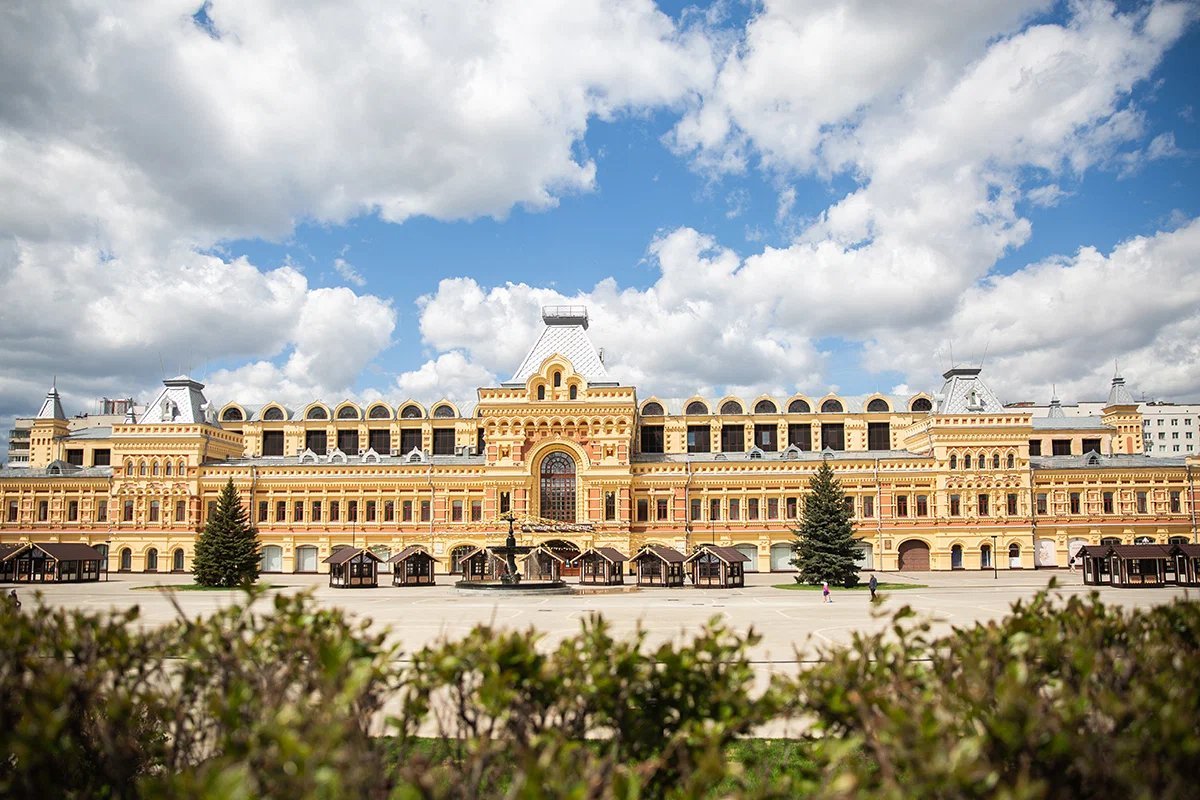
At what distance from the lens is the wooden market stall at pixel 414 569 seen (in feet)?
147

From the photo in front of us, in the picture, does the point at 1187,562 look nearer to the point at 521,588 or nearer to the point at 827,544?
the point at 827,544

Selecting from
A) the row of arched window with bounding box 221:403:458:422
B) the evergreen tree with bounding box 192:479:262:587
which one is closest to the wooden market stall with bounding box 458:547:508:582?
the evergreen tree with bounding box 192:479:262:587

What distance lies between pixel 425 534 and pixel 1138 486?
4662 cm

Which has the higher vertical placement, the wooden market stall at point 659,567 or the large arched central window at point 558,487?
the large arched central window at point 558,487

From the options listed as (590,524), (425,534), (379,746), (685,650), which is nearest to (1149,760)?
(685,650)

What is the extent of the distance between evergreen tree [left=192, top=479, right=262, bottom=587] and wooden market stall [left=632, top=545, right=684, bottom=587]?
19832mm

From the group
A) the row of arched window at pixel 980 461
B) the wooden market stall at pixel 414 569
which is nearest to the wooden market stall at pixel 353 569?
the wooden market stall at pixel 414 569

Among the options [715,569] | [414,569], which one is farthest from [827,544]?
[414,569]

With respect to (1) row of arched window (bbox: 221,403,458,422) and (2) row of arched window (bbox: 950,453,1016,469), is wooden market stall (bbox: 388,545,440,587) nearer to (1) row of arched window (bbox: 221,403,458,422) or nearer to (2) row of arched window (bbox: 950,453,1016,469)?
(1) row of arched window (bbox: 221,403,458,422)

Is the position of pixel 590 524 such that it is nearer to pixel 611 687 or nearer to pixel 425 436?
pixel 425 436

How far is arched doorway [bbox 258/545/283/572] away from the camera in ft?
189

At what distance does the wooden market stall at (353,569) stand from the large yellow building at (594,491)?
1105 centimetres

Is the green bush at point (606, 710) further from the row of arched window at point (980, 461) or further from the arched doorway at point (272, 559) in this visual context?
the arched doorway at point (272, 559)

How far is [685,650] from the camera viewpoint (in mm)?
7406
